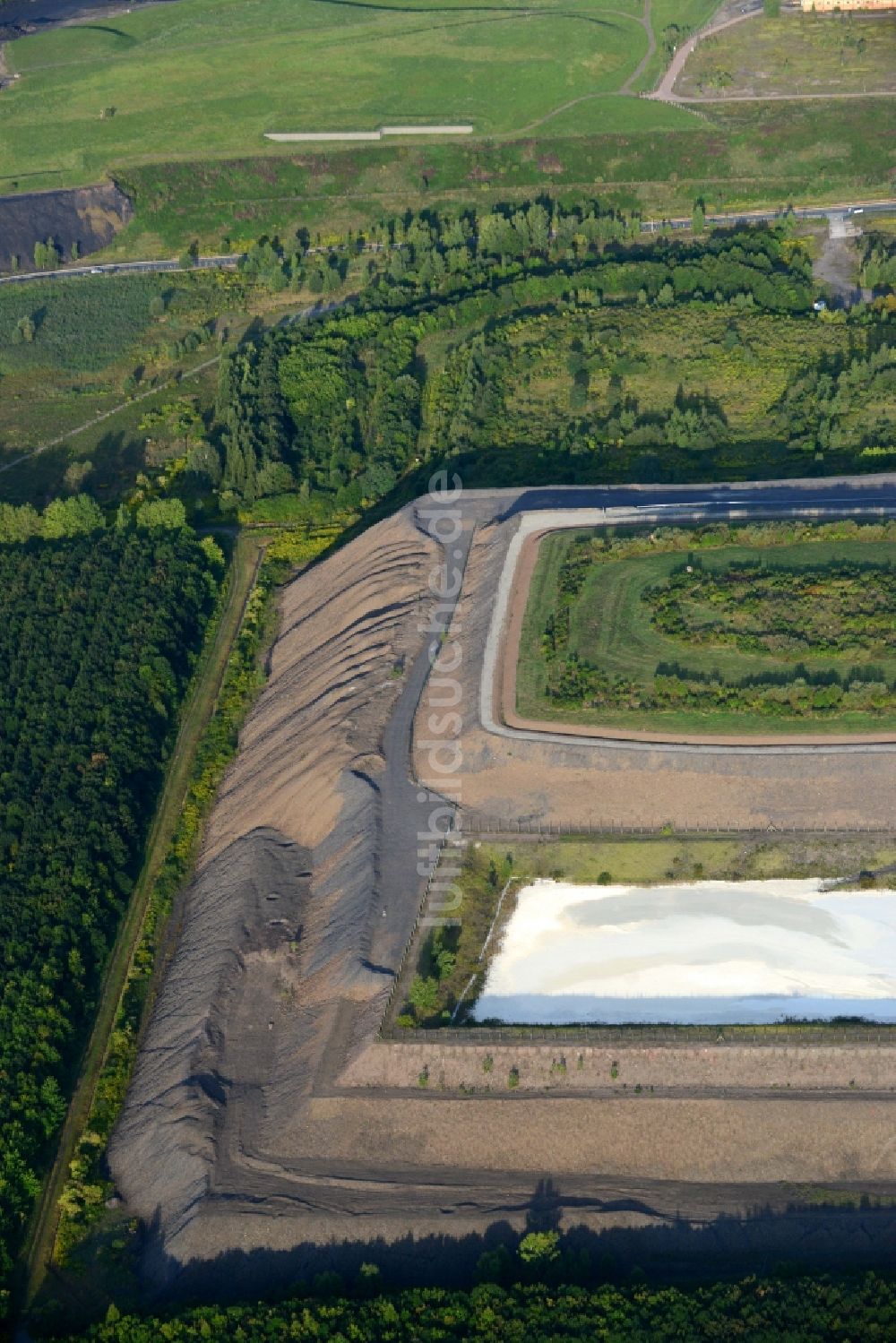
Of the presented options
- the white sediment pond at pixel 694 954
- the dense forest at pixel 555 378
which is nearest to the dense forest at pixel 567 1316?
the white sediment pond at pixel 694 954

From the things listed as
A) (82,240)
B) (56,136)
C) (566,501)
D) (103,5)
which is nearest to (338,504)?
(566,501)

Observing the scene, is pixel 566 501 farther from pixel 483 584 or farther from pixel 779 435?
pixel 779 435

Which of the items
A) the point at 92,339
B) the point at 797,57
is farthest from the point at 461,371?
the point at 797,57

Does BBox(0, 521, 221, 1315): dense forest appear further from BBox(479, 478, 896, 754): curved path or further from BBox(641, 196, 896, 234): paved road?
BBox(641, 196, 896, 234): paved road

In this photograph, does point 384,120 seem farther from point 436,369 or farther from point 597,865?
point 597,865

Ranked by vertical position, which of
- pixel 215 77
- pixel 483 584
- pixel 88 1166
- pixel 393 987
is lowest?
pixel 88 1166

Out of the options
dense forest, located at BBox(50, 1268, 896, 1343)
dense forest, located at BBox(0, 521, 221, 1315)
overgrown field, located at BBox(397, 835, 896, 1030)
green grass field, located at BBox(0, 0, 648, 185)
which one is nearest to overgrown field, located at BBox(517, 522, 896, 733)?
overgrown field, located at BBox(397, 835, 896, 1030)

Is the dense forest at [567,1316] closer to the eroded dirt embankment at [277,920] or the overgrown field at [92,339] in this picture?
the eroded dirt embankment at [277,920]
